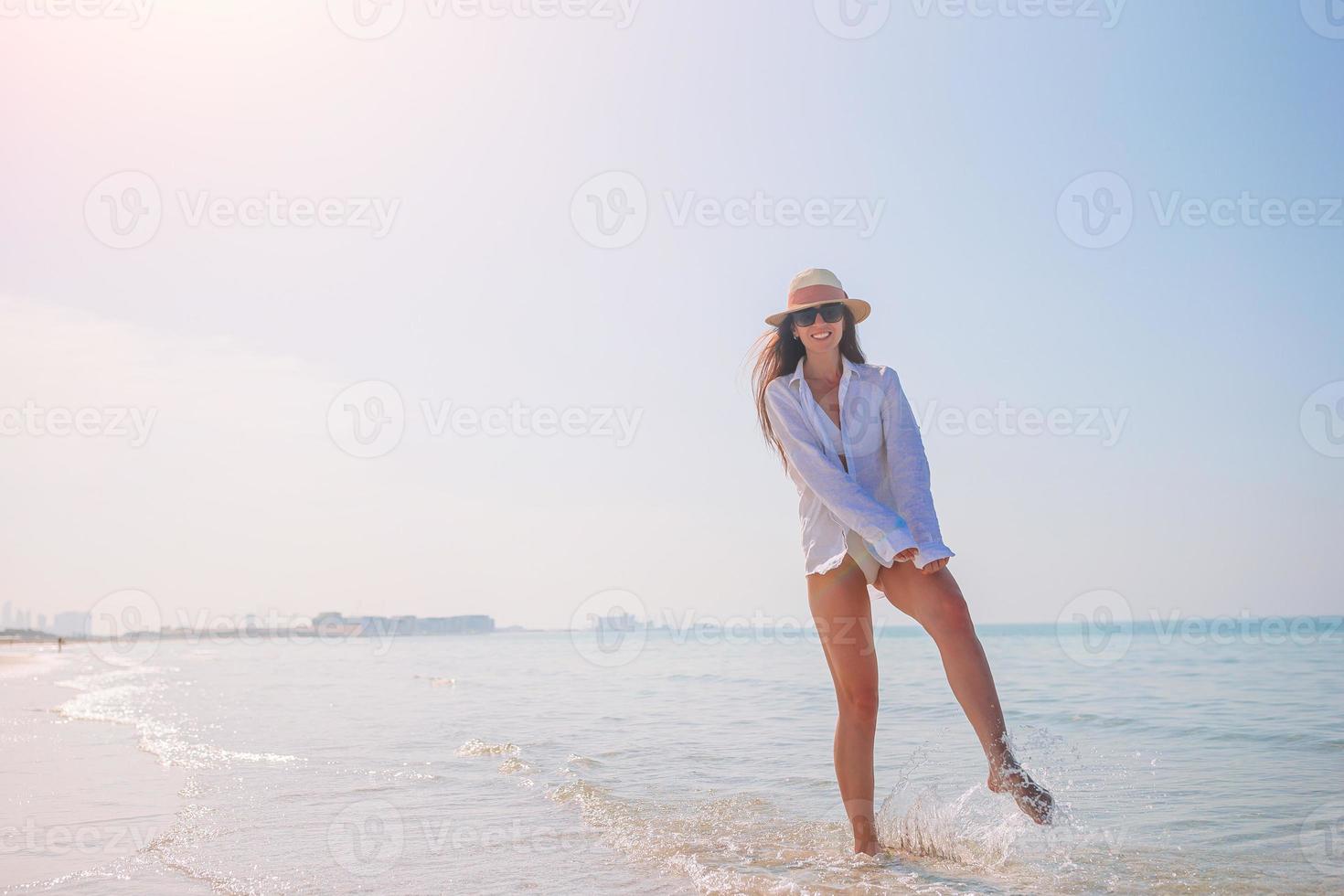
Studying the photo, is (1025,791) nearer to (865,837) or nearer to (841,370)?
(865,837)

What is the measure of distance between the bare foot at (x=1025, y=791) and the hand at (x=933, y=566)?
0.70m

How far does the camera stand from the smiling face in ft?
13.2

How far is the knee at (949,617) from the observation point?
139 inches

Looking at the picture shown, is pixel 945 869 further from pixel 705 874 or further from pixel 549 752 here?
pixel 549 752

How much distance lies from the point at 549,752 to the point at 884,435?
5.09 metres

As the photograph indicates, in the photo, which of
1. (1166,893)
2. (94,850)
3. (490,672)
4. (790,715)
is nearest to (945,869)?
(1166,893)

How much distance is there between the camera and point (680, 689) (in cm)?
1523

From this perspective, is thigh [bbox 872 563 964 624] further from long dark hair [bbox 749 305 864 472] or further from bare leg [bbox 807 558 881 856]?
long dark hair [bbox 749 305 864 472]

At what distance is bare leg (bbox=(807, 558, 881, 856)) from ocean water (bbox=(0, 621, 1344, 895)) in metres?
→ 0.25

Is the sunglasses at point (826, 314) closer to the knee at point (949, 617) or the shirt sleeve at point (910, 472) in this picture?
the shirt sleeve at point (910, 472)

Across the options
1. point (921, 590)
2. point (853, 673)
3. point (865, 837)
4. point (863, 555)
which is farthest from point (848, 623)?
point (865, 837)

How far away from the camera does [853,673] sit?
13.0 feet

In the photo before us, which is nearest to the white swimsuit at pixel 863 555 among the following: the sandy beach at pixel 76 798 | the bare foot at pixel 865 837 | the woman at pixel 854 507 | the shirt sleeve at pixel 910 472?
the woman at pixel 854 507

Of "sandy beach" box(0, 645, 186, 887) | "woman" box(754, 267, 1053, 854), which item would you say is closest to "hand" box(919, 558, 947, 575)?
"woman" box(754, 267, 1053, 854)
